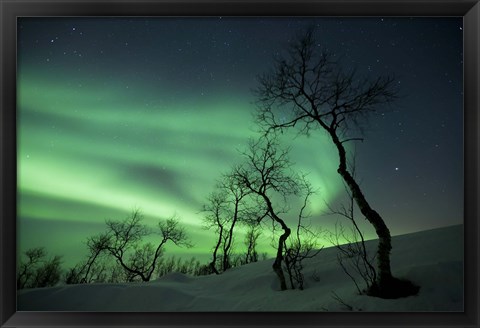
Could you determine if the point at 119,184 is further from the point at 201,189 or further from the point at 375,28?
the point at 375,28

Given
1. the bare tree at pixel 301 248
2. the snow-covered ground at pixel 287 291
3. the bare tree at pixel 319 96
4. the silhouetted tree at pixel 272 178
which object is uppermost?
the bare tree at pixel 319 96

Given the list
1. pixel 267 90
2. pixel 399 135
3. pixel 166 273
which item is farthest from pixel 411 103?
pixel 166 273

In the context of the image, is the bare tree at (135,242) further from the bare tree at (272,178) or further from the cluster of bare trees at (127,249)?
the bare tree at (272,178)

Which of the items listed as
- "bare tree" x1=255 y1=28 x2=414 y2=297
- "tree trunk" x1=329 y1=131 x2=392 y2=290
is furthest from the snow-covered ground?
"bare tree" x1=255 y1=28 x2=414 y2=297

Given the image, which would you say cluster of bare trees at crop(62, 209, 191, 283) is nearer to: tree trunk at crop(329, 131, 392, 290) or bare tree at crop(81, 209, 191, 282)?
bare tree at crop(81, 209, 191, 282)

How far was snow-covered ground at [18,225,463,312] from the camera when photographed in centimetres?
307

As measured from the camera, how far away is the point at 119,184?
3.20 meters

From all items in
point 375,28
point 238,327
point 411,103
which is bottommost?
point 238,327

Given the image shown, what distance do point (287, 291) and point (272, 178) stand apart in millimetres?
689

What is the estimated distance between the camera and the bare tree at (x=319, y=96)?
3.21 metres

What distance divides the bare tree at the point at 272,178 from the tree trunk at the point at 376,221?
307mm
